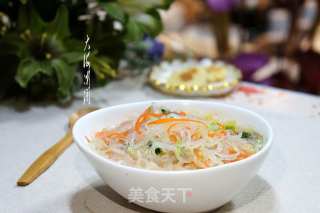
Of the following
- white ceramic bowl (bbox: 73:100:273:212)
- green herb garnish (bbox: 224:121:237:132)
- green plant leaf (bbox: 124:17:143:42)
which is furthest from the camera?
green plant leaf (bbox: 124:17:143:42)

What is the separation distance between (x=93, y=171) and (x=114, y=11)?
368mm

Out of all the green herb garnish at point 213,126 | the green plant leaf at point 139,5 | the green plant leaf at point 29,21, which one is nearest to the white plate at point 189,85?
the green plant leaf at point 139,5

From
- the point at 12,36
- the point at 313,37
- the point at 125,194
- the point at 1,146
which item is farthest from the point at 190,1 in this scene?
the point at 125,194

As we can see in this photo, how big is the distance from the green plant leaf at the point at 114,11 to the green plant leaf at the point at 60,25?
0.08 metres

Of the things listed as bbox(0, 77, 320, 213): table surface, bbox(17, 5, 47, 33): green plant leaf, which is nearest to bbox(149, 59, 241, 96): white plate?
bbox(0, 77, 320, 213): table surface

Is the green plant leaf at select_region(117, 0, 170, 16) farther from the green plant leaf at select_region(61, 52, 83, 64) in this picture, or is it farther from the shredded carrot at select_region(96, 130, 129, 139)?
the shredded carrot at select_region(96, 130, 129, 139)

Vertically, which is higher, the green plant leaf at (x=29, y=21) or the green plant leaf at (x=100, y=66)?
the green plant leaf at (x=29, y=21)

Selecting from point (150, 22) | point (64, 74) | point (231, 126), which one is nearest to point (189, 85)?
point (150, 22)

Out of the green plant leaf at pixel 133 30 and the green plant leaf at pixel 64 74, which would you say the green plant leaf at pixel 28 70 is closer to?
the green plant leaf at pixel 64 74

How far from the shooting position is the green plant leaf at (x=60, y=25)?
84 cm

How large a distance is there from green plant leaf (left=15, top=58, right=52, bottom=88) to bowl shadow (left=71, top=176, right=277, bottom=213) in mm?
308

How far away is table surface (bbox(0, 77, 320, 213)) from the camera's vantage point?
0.53 meters

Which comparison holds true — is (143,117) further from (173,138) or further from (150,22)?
(150,22)

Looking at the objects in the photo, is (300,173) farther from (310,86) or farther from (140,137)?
(310,86)
